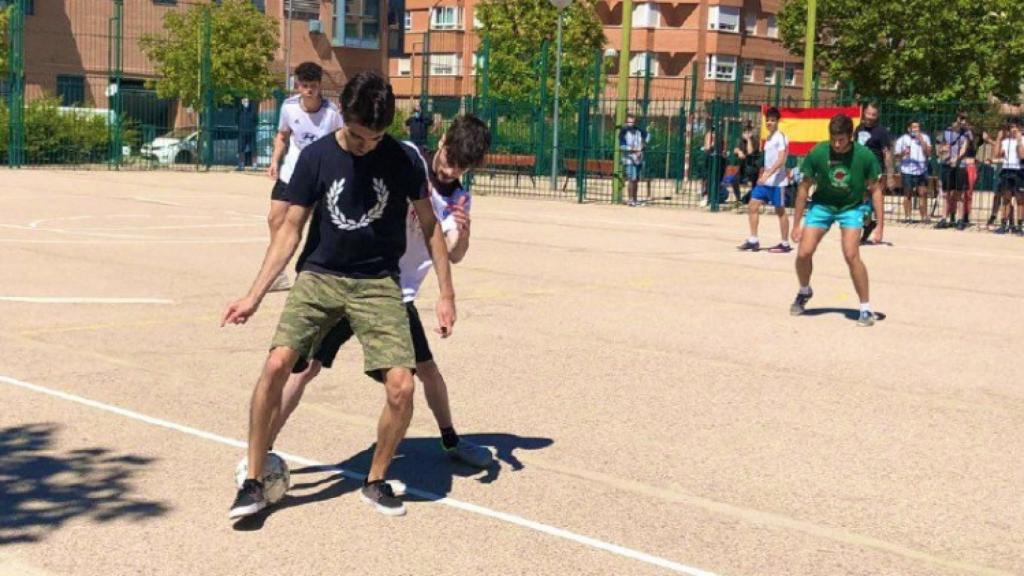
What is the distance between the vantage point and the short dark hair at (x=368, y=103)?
18.0 feet

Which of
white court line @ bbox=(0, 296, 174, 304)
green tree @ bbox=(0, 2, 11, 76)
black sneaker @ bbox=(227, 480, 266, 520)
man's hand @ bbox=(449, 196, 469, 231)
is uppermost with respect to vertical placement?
green tree @ bbox=(0, 2, 11, 76)

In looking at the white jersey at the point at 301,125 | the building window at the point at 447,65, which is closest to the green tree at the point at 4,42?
the building window at the point at 447,65

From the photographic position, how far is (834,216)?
12.3 meters

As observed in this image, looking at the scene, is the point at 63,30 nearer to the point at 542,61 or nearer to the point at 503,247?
the point at 542,61

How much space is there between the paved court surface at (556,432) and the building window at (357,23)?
188 ft

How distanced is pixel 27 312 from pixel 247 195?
16.7 metres

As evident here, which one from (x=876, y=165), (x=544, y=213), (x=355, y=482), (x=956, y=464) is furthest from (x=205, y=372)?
(x=544, y=213)

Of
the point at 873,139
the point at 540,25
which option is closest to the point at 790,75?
the point at 540,25

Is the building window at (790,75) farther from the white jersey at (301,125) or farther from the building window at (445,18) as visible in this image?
the white jersey at (301,125)

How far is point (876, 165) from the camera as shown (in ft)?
39.9

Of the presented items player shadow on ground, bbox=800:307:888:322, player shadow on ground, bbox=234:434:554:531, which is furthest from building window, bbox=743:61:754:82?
player shadow on ground, bbox=234:434:554:531

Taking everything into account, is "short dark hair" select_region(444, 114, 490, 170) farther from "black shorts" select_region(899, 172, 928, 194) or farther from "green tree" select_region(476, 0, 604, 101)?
"green tree" select_region(476, 0, 604, 101)

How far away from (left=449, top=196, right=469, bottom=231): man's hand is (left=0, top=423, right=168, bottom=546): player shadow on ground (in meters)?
1.74

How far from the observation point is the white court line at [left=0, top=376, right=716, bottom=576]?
5.30m
